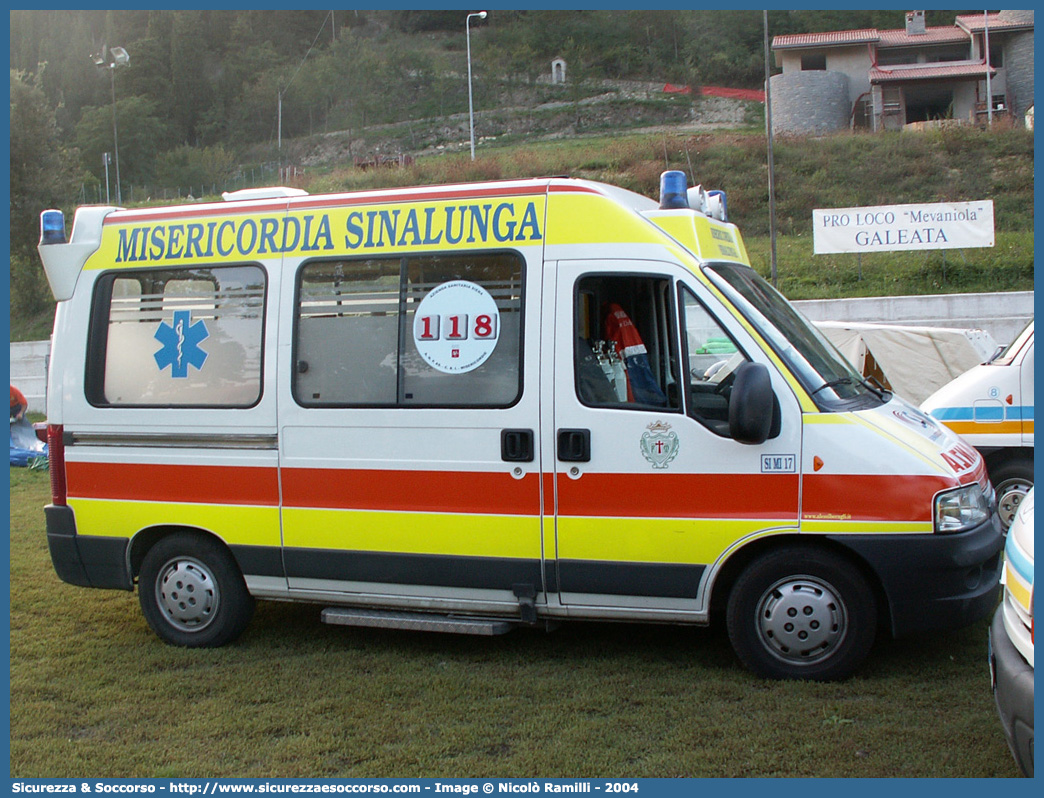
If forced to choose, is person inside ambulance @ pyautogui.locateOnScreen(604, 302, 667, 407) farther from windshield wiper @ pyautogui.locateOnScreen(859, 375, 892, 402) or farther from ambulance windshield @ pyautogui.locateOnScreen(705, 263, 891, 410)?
windshield wiper @ pyautogui.locateOnScreen(859, 375, 892, 402)

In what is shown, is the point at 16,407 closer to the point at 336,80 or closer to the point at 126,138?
the point at 126,138

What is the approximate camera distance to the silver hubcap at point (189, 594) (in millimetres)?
5953

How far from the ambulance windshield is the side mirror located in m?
0.30

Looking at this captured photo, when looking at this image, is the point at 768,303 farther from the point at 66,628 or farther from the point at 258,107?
the point at 258,107

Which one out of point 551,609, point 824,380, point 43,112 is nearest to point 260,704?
point 551,609

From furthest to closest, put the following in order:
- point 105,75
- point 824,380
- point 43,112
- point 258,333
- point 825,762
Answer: point 105,75
point 43,112
point 258,333
point 824,380
point 825,762

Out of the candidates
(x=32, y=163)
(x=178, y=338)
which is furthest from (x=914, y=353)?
(x=32, y=163)

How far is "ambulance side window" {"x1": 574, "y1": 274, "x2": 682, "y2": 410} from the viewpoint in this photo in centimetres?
512

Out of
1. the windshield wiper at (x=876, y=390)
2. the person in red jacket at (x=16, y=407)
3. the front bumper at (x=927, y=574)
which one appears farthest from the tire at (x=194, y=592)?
the person in red jacket at (x=16, y=407)

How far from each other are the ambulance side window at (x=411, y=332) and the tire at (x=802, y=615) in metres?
1.56

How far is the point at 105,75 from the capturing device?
83.2 meters

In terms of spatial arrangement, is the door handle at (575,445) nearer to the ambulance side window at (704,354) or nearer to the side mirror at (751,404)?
the ambulance side window at (704,354)

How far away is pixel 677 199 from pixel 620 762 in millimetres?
2885

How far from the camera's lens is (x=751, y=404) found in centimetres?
473
